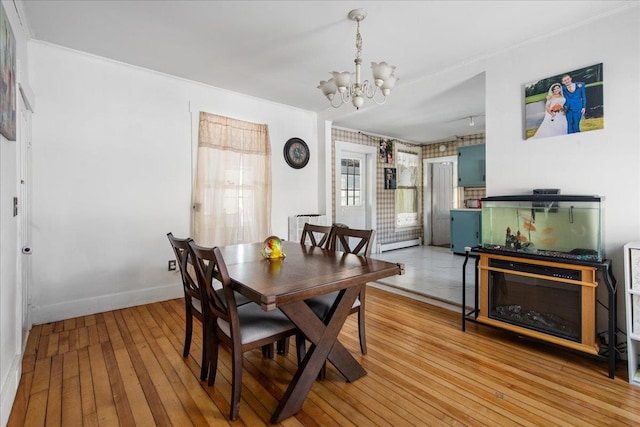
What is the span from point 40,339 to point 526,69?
4.49 m

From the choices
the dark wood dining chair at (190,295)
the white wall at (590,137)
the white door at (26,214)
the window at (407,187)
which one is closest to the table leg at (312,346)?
the dark wood dining chair at (190,295)

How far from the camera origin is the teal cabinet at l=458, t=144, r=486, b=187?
17.7ft

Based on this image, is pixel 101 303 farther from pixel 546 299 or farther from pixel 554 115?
pixel 554 115

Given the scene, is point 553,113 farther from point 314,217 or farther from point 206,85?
point 206,85

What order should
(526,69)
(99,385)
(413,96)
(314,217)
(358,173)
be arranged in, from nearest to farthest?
(99,385) → (526,69) → (413,96) → (314,217) → (358,173)

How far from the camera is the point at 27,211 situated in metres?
2.54

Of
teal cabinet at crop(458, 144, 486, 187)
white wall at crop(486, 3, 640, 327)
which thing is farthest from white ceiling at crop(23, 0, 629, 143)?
teal cabinet at crop(458, 144, 486, 187)

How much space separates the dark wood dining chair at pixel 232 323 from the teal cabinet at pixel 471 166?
5016 millimetres

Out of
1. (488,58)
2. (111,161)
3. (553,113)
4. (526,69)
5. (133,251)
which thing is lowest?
(133,251)

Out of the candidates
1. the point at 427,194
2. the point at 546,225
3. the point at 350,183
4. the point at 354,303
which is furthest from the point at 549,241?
the point at 427,194

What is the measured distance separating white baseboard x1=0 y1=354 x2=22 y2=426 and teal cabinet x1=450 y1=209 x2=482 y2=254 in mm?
5764

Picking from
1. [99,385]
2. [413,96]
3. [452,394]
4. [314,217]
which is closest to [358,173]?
Answer: [314,217]

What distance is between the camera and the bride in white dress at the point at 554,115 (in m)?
2.32

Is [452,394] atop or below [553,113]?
below
